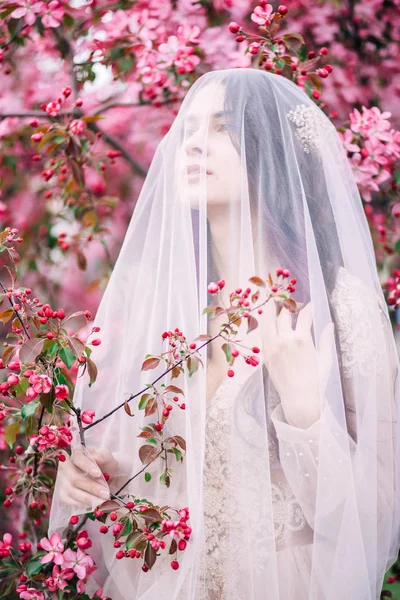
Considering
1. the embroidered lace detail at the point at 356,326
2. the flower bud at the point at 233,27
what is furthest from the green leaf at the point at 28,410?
the flower bud at the point at 233,27

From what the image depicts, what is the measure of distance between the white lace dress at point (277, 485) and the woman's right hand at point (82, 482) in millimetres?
250

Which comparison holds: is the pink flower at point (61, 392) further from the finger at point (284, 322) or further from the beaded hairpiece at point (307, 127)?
the beaded hairpiece at point (307, 127)

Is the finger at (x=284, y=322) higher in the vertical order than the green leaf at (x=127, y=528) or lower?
higher

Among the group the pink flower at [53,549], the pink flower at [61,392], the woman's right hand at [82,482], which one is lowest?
the pink flower at [53,549]

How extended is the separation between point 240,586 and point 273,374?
468 mm

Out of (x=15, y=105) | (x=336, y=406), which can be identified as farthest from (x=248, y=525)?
(x=15, y=105)

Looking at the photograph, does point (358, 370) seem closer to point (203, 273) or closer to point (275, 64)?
point (203, 273)

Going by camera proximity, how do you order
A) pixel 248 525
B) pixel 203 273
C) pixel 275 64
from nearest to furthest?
pixel 248 525
pixel 203 273
pixel 275 64

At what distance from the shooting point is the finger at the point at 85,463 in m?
1.31

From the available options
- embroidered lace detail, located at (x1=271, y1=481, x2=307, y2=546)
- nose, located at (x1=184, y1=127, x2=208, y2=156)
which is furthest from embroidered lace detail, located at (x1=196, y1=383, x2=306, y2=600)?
nose, located at (x1=184, y1=127, x2=208, y2=156)

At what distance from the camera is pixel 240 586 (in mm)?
1293

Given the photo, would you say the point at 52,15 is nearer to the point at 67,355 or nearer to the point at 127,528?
the point at 67,355

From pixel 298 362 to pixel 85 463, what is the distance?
533 mm

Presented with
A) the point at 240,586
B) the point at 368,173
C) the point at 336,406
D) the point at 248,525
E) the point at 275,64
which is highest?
the point at 275,64
